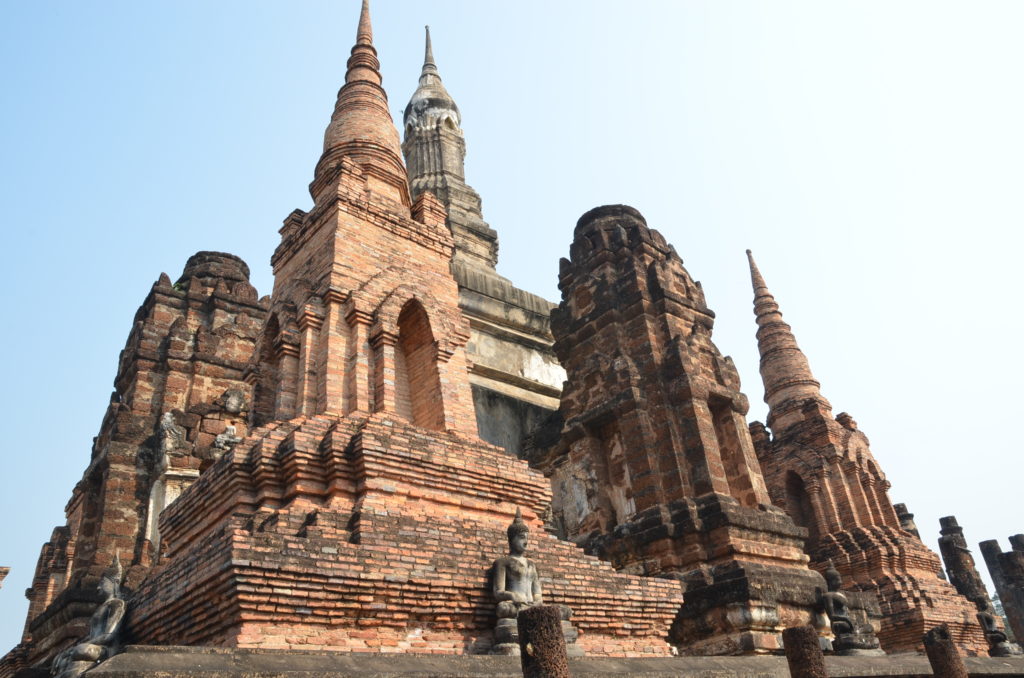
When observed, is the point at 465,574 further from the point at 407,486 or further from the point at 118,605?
the point at 118,605

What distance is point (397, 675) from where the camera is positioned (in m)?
5.00

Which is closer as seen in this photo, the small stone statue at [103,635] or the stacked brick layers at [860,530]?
the small stone statue at [103,635]

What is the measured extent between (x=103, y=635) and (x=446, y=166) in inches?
739

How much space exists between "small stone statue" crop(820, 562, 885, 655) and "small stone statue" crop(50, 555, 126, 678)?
776 cm

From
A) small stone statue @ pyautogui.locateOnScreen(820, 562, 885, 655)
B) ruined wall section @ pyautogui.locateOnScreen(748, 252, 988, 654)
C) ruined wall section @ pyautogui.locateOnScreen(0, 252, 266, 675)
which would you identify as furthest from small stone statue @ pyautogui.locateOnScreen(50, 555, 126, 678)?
ruined wall section @ pyautogui.locateOnScreen(748, 252, 988, 654)

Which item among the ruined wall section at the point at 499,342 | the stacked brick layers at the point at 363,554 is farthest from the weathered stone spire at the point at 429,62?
the stacked brick layers at the point at 363,554

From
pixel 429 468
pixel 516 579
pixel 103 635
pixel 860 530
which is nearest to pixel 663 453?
pixel 429 468

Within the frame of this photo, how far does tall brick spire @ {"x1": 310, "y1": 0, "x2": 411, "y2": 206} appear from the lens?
12039mm

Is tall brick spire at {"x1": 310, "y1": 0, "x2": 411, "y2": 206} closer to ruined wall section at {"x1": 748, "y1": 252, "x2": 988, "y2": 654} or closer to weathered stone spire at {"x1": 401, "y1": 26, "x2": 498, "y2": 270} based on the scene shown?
weathered stone spire at {"x1": 401, "y1": 26, "x2": 498, "y2": 270}

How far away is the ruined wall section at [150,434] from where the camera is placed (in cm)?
1442

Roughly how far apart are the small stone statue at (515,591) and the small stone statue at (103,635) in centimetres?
313

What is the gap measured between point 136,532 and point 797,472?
15308mm

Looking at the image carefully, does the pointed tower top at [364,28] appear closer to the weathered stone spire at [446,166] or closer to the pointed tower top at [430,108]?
the weathered stone spire at [446,166]

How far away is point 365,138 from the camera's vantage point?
40.3 feet
